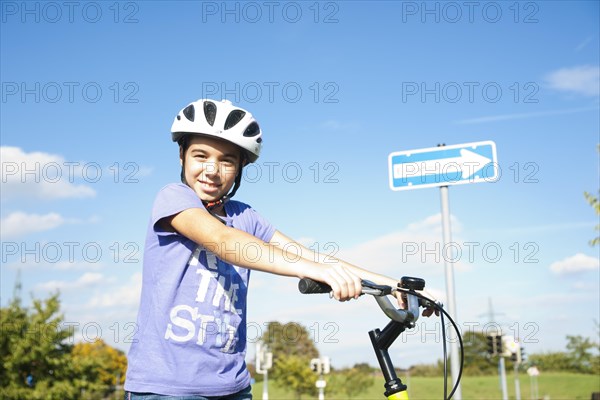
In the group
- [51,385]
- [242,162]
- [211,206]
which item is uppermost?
[242,162]

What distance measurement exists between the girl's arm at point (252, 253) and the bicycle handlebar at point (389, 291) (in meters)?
0.04

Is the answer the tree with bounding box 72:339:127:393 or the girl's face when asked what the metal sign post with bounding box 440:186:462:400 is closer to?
the girl's face

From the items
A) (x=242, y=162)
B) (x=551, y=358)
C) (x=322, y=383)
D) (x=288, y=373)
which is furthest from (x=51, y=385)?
(x=551, y=358)

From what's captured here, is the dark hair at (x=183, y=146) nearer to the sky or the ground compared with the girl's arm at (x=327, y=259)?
nearer to the sky

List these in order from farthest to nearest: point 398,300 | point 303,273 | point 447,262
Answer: point 447,262
point 398,300
point 303,273

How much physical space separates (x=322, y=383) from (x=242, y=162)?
42.3 meters

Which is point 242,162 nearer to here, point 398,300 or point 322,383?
point 398,300

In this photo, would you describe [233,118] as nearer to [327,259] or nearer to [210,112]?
[210,112]

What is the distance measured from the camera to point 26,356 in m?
36.2

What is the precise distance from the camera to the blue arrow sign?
26.8 ft

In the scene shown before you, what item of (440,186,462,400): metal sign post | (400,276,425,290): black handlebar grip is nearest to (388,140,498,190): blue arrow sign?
(440,186,462,400): metal sign post

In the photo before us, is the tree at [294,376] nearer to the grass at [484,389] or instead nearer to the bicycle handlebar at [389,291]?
the grass at [484,389]

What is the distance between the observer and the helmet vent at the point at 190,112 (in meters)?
3.09

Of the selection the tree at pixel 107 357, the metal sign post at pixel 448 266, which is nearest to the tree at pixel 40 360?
the tree at pixel 107 357
